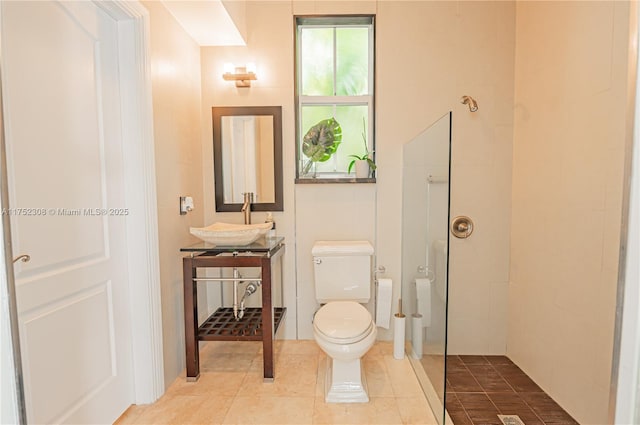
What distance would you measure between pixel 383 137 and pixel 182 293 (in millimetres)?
1842

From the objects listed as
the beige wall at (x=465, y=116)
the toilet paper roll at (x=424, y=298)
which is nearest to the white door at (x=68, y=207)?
the toilet paper roll at (x=424, y=298)

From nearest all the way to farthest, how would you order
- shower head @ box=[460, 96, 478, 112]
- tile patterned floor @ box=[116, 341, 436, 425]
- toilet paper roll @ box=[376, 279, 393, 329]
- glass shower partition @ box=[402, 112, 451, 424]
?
glass shower partition @ box=[402, 112, 451, 424]
tile patterned floor @ box=[116, 341, 436, 425]
shower head @ box=[460, 96, 478, 112]
toilet paper roll @ box=[376, 279, 393, 329]

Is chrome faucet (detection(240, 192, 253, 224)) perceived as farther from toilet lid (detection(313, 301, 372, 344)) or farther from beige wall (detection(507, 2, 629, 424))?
beige wall (detection(507, 2, 629, 424))

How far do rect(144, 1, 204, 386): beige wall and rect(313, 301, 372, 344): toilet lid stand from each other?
92cm

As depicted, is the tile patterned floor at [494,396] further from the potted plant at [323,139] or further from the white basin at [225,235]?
the potted plant at [323,139]

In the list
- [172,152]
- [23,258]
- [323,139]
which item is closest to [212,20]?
[172,152]

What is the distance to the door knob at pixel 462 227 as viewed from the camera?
7.80 ft

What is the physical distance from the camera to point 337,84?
99.7 inches

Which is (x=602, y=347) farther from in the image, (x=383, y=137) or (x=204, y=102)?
(x=204, y=102)

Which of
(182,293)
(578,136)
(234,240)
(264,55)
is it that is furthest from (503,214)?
(182,293)

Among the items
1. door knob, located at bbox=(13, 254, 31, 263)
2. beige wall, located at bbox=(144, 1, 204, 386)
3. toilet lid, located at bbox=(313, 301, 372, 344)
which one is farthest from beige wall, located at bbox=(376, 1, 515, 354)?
door knob, located at bbox=(13, 254, 31, 263)

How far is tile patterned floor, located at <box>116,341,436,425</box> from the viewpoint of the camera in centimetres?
166

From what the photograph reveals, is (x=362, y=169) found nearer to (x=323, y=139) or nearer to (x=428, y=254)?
(x=323, y=139)

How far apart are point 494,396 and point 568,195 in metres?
1.28
